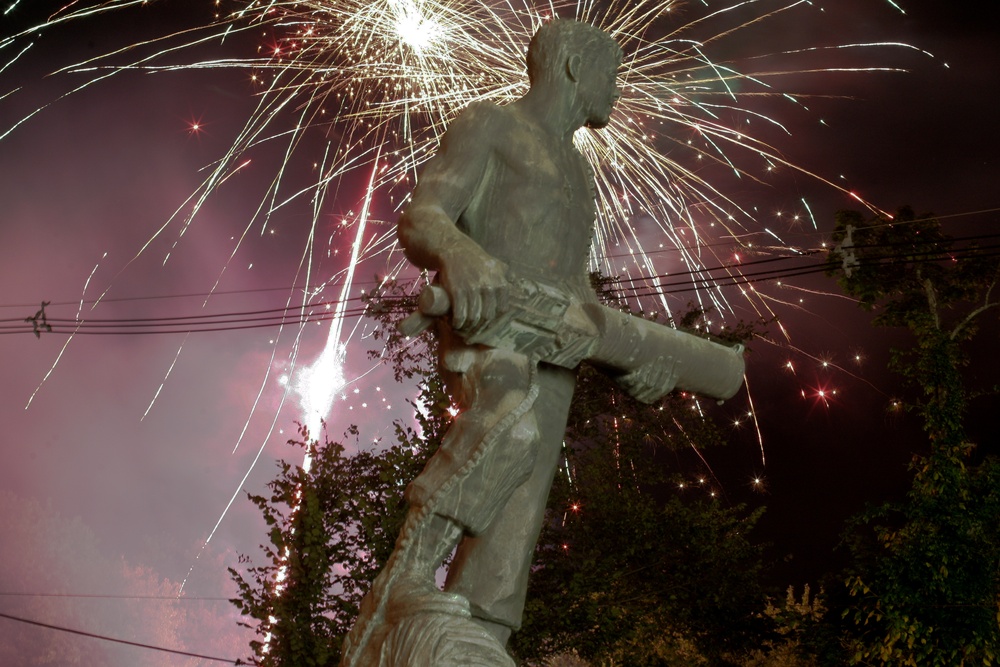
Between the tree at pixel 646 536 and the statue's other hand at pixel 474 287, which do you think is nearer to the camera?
the statue's other hand at pixel 474 287

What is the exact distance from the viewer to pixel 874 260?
1091cm

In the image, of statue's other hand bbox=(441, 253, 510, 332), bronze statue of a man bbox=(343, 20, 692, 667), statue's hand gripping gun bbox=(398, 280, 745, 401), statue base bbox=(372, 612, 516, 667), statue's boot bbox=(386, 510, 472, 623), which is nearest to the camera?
statue base bbox=(372, 612, 516, 667)

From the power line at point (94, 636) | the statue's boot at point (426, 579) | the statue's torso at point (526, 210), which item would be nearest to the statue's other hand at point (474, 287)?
the statue's torso at point (526, 210)

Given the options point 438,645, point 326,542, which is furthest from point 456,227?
point 326,542

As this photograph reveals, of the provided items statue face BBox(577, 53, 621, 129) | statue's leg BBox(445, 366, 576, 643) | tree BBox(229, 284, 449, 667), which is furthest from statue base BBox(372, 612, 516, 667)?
tree BBox(229, 284, 449, 667)

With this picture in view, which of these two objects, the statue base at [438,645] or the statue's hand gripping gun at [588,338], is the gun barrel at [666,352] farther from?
the statue base at [438,645]

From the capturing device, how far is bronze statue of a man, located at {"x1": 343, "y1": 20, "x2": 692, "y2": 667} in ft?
7.88

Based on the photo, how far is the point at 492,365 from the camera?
2.69 meters

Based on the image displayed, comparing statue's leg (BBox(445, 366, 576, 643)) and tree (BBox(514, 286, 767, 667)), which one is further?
tree (BBox(514, 286, 767, 667))

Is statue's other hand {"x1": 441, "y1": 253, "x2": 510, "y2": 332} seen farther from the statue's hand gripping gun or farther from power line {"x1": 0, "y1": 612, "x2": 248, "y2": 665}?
power line {"x1": 0, "y1": 612, "x2": 248, "y2": 665}

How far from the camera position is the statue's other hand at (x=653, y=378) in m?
2.96

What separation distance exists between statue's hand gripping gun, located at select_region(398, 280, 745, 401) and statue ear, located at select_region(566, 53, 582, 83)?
0.78m

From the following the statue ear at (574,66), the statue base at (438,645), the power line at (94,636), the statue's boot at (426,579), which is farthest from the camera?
the power line at (94,636)

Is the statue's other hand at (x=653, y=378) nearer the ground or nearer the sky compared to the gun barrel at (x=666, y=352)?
nearer the ground
